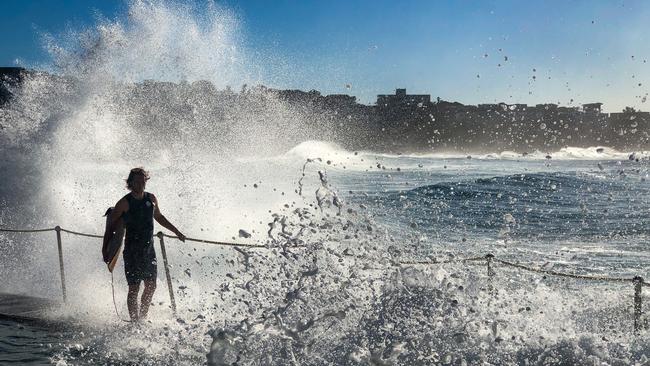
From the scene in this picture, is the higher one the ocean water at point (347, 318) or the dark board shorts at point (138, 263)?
the dark board shorts at point (138, 263)

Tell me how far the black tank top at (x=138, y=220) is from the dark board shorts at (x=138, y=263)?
83 mm

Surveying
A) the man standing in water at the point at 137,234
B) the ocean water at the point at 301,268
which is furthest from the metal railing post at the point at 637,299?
the man standing in water at the point at 137,234

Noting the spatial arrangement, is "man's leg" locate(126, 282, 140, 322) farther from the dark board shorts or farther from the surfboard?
the surfboard

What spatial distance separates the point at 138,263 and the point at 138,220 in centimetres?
45

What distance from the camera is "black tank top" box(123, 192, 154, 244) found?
7109mm

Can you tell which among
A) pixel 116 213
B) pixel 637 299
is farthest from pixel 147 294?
pixel 637 299

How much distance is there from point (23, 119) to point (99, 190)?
3942mm

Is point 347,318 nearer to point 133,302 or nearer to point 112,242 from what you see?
point 133,302

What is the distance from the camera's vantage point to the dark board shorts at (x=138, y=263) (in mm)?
7164

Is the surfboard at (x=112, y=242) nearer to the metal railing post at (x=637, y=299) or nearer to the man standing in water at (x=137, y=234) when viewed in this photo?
the man standing in water at (x=137, y=234)

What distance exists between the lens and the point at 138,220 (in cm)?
713

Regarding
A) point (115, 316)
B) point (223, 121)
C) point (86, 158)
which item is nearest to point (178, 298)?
point (115, 316)

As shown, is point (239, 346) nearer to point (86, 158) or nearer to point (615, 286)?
Result: point (615, 286)

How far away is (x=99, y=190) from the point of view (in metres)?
14.1
